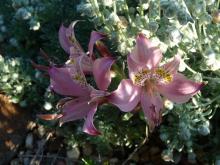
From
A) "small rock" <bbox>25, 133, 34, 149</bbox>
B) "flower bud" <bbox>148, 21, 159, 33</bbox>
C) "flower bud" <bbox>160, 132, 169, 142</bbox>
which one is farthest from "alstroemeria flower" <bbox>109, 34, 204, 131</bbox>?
"small rock" <bbox>25, 133, 34, 149</bbox>

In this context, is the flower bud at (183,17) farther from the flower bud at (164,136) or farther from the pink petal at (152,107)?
the flower bud at (164,136)

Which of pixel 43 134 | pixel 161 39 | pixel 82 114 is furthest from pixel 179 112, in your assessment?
pixel 43 134

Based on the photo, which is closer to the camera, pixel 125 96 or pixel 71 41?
pixel 125 96

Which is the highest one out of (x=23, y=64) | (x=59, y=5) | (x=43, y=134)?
(x=59, y=5)

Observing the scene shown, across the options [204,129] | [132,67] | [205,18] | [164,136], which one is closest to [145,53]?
[132,67]

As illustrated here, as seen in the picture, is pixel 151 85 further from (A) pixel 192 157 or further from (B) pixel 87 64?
(A) pixel 192 157

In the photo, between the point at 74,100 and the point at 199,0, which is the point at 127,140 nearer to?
the point at 74,100
